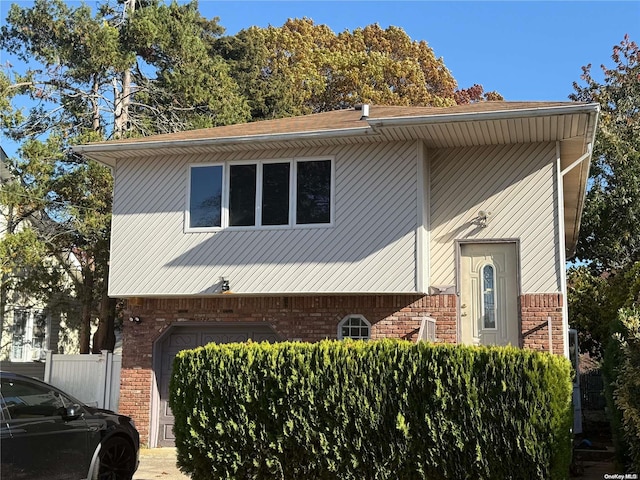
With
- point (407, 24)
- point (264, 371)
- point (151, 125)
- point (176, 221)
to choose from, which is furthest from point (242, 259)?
point (407, 24)

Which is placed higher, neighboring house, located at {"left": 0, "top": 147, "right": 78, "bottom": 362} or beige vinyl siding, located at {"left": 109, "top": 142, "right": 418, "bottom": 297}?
beige vinyl siding, located at {"left": 109, "top": 142, "right": 418, "bottom": 297}

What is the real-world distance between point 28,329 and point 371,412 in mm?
17218

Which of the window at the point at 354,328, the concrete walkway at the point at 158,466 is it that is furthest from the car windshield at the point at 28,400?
the window at the point at 354,328

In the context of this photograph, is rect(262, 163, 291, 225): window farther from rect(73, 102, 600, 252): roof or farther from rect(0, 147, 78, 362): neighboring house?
rect(0, 147, 78, 362): neighboring house

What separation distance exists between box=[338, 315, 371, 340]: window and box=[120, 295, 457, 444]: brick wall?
0.09 m

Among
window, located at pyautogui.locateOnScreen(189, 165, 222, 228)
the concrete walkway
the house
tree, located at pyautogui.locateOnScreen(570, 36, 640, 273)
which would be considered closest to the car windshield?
the concrete walkway

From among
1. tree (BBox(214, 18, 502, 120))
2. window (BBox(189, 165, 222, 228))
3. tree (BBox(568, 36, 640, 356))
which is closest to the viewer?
window (BBox(189, 165, 222, 228))

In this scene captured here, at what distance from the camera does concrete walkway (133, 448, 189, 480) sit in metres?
10.7

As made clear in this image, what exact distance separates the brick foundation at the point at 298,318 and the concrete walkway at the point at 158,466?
60 cm

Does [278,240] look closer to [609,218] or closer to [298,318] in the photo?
[298,318]

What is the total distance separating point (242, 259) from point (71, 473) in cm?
529

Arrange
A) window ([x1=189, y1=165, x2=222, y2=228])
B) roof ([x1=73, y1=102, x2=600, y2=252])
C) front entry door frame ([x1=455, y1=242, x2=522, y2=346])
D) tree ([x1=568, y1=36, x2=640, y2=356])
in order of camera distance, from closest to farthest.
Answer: roof ([x1=73, y1=102, x2=600, y2=252]), front entry door frame ([x1=455, y1=242, x2=522, y2=346]), window ([x1=189, y1=165, x2=222, y2=228]), tree ([x1=568, y1=36, x2=640, y2=356])

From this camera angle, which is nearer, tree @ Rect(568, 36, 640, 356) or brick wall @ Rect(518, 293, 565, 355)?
brick wall @ Rect(518, 293, 565, 355)

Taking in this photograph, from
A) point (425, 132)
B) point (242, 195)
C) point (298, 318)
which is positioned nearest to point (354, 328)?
point (298, 318)
